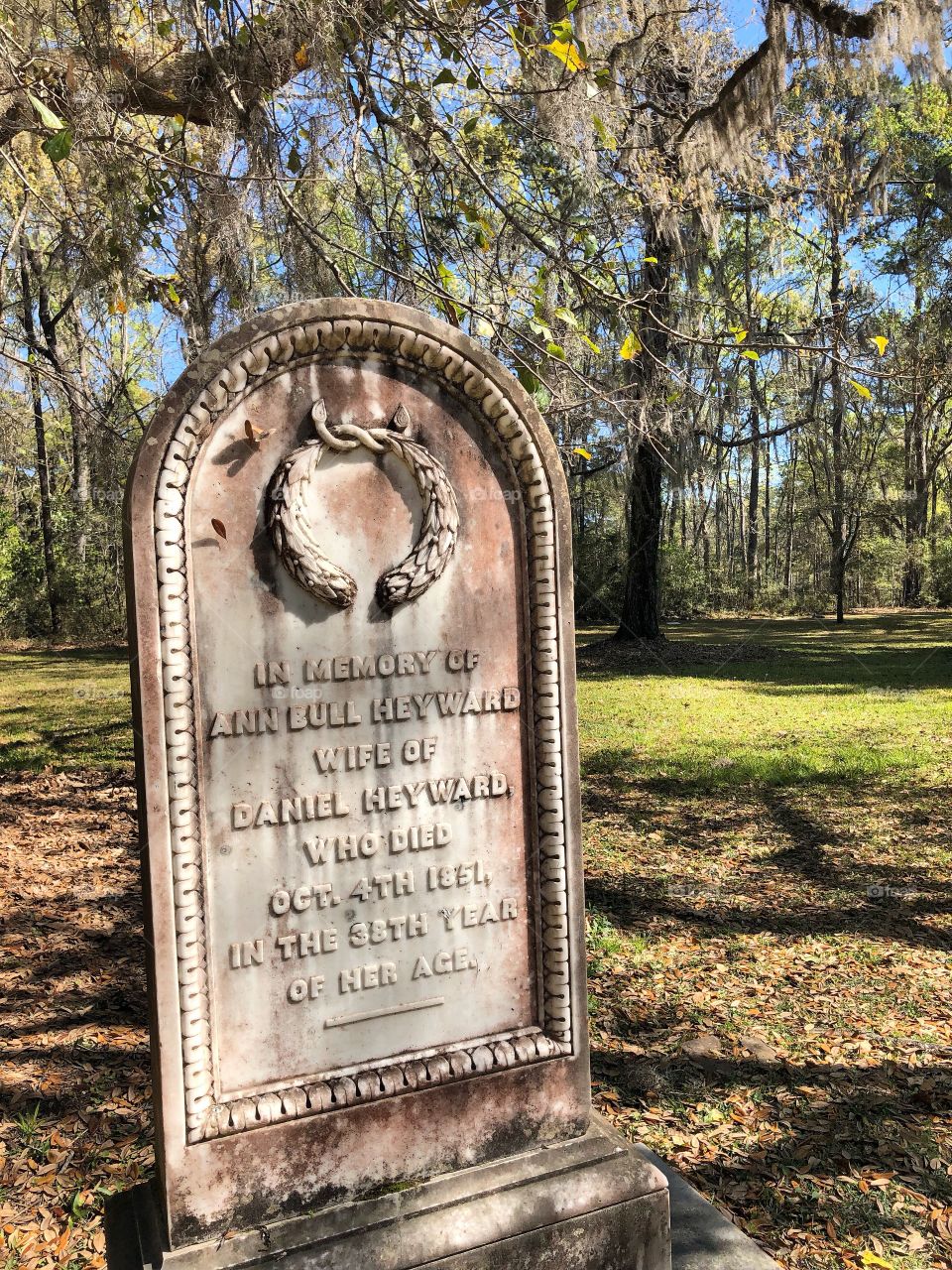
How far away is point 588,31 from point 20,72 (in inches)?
143

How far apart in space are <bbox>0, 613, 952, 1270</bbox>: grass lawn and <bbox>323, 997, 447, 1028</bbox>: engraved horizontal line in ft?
4.21

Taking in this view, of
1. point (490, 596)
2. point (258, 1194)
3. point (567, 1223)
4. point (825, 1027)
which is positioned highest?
point (490, 596)

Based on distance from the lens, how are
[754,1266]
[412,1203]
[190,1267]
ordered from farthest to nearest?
[754,1266] → [412,1203] → [190,1267]

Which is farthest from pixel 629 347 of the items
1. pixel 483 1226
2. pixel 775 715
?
pixel 775 715

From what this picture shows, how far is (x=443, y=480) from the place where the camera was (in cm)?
249

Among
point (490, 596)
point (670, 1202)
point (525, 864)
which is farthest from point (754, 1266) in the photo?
point (490, 596)

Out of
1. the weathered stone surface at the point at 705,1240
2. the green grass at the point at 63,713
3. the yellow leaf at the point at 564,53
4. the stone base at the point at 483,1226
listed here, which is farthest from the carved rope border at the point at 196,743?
the green grass at the point at 63,713

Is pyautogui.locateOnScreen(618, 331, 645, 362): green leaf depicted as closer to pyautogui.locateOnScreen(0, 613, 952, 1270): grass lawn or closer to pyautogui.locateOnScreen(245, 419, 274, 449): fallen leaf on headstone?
pyautogui.locateOnScreen(245, 419, 274, 449): fallen leaf on headstone

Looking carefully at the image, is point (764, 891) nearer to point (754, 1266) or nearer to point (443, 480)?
point (754, 1266)

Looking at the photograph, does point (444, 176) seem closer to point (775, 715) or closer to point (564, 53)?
point (564, 53)

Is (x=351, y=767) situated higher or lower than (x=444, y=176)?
lower

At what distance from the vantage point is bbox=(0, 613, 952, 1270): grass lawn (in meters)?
3.11

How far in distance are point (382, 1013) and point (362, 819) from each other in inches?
21.0

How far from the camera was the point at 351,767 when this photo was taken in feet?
7.98
